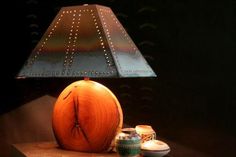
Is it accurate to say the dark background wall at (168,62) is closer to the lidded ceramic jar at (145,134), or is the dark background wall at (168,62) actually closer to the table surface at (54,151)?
the table surface at (54,151)

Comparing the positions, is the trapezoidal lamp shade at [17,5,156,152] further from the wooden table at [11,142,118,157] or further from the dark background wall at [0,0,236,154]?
the dark background wall at [0,0,236,154]

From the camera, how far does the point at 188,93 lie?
5.32 feet

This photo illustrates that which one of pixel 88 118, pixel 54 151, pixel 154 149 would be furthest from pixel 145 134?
pixel 54 151

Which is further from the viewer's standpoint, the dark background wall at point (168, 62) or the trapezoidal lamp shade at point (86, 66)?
the dark background wall at point (168, 62)

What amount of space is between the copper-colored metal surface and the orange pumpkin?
0.15m

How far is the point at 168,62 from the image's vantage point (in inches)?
→ 66.8

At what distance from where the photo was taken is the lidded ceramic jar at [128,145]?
1370mm

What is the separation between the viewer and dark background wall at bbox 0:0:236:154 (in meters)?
1.50

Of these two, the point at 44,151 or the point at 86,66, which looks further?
the point at 44,151

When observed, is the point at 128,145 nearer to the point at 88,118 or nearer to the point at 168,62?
the point at 88,118

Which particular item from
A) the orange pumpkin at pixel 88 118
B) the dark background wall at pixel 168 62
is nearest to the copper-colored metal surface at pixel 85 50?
the orange pumpkin at pixel 88 118

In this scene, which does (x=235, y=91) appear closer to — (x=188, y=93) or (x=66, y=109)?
(x=188, y=93)

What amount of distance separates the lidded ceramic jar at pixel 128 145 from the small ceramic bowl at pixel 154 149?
24 mm

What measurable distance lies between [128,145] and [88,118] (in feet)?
0.55
